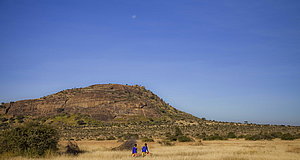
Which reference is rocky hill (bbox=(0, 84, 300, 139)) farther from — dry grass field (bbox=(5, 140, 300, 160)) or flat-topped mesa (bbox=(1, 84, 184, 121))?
dry grass field (bbox=(5, 140, 300, 160))

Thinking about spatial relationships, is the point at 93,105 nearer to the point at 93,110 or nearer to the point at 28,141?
the point at 93,110

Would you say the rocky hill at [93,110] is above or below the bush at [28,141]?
above

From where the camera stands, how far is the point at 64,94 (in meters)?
103

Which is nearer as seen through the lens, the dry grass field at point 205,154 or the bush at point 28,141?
the dry grass field at point 205,154

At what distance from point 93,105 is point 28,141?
7475cm

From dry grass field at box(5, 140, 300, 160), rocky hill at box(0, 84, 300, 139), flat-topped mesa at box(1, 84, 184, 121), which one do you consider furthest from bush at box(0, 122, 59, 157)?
flat-topped mesa at box(1, 84, 184, 121)

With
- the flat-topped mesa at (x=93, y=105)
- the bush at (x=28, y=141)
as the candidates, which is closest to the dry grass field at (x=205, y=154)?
the bush at (x=28, y=141)

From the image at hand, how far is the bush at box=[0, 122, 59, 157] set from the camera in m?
19.6

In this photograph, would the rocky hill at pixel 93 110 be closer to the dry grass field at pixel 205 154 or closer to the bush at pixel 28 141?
the dry grass field at pixel 205 154

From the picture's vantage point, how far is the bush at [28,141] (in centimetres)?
1959

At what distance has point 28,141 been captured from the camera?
65.0 feet

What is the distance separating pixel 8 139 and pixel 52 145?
3080 millimetres

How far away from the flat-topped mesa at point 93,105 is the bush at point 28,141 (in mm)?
63963

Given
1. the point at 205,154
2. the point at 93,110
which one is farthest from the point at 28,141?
the point at 93,110
